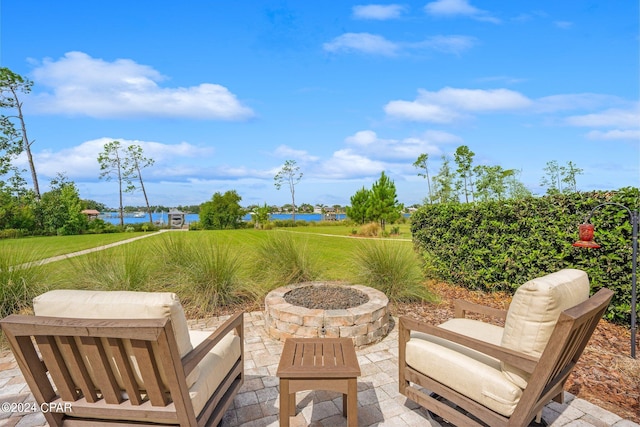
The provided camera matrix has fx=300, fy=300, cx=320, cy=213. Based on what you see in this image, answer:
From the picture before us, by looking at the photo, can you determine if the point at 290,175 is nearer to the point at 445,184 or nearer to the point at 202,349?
the point at 445,184

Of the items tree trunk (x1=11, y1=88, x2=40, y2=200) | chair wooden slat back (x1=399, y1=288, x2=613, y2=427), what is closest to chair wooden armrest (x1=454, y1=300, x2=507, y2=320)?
chair wooden slat back (x1=399, y1=288, x2=613, y2=427)

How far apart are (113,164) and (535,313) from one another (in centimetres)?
3156

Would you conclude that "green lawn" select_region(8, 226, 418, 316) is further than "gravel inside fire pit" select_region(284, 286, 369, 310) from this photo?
Yes

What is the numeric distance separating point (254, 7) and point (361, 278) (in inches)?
231

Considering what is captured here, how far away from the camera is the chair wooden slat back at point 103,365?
1.43m

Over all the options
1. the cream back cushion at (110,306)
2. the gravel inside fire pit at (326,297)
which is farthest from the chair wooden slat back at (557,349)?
the gravel inside fire pit at (326,297)

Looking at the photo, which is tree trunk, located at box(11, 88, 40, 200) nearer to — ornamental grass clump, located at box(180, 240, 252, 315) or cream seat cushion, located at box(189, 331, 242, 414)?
ornamental grass clump, located at box(180, 240, 252, 315)

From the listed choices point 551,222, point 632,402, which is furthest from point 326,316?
point 551,222

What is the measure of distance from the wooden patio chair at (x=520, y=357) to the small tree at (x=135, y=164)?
30.2 meters

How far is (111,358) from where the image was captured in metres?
1.61

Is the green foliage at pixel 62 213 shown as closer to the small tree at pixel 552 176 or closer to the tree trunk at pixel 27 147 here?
the tree trunk at pixel 27 147

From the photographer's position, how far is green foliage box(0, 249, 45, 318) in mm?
3990

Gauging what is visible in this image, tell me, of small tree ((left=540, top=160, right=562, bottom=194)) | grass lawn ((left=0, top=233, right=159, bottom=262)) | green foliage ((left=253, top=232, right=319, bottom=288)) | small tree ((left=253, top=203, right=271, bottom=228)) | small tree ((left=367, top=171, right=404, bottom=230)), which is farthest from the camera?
small tree ((left=253, top=203, right=271, bottom=228))

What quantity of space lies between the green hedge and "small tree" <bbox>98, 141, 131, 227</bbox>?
26.6 metres
